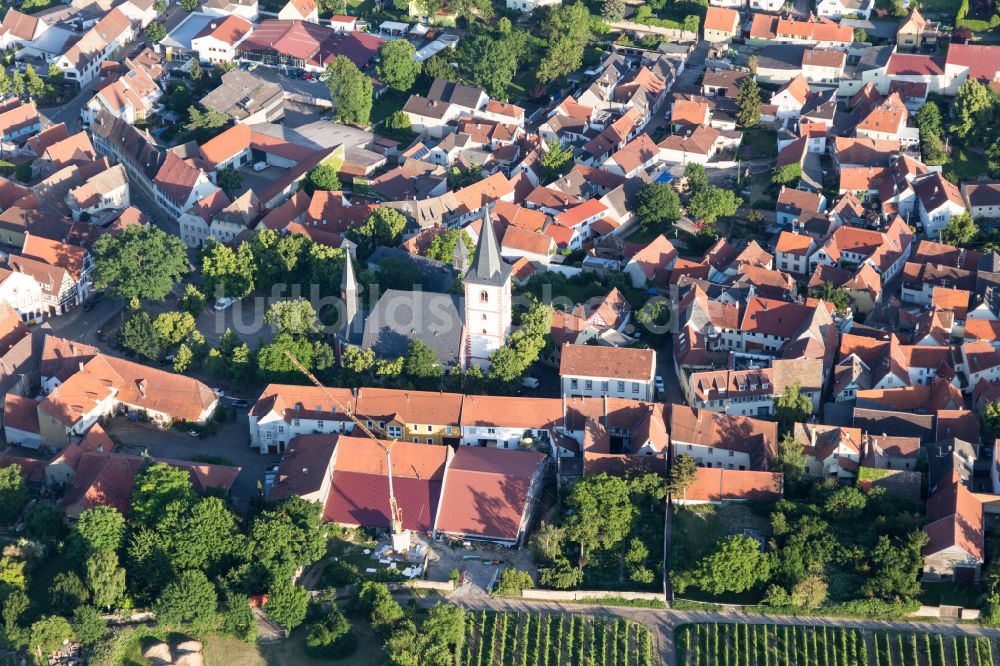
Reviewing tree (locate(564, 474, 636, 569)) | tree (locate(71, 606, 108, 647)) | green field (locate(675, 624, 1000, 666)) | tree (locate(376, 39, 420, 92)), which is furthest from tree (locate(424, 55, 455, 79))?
green field (locate(675, 624, 1000, 666))

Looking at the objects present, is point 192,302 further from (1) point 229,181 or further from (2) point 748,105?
(2) point 748,105

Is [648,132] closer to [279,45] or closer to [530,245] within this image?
[530,245]

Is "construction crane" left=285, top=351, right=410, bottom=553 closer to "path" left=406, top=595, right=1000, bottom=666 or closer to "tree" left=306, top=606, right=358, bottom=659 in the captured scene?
"path" left=406, top=595, right=1000, bottom=666

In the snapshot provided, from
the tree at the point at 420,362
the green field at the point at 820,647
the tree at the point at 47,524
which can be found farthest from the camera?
the tree at the point at 420,362

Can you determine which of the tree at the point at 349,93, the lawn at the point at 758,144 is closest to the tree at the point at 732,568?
the lawn at the point at 758,144

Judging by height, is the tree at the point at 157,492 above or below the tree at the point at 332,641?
above

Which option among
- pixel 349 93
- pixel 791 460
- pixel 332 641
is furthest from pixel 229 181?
pixel 791 460

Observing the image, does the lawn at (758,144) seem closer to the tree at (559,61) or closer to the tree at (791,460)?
the tree at (559,61)
